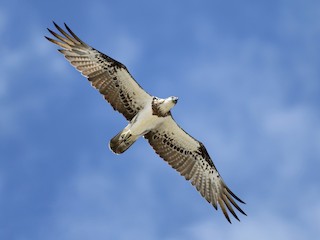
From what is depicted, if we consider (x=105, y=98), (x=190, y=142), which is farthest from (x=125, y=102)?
(x=190, y=142)

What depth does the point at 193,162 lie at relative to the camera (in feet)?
73.0

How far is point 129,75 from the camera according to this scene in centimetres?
2089

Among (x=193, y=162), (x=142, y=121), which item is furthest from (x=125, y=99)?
(x=193, y=162)

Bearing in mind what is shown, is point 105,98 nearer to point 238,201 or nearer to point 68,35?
point 68,35

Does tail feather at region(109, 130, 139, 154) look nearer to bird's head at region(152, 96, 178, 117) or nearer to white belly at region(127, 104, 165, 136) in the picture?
white belly at region(127, 104, 165, 136)

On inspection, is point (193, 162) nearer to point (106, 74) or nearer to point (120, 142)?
point (120, 142)

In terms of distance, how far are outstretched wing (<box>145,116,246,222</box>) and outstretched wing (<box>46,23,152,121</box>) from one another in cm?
105

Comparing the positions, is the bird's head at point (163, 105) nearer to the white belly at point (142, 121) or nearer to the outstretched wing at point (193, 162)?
the white belly at point (142, 121)

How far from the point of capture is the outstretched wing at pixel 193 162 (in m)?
21.8

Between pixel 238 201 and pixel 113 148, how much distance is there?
3.65 metres

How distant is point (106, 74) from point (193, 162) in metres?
3.35

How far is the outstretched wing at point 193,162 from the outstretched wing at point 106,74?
3.45 ft

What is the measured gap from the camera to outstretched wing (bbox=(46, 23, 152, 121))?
68.8 ft

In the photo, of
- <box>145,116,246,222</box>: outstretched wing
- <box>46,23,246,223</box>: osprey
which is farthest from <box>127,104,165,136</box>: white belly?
<box>145,116,246,222</box>: outstretched wing
